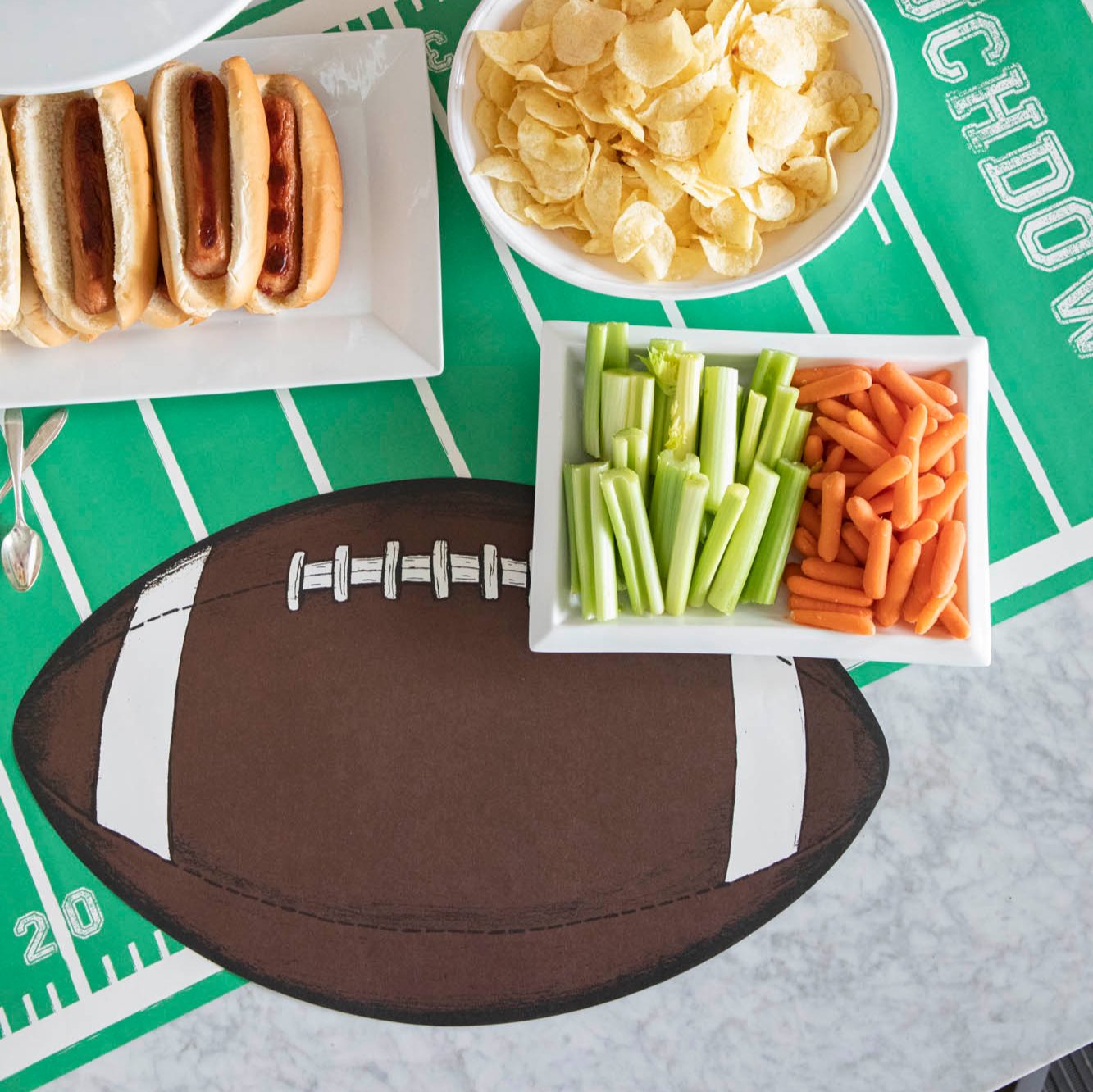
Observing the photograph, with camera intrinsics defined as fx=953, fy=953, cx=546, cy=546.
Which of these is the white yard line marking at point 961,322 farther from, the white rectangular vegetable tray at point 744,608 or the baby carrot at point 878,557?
the baby carrot at point 878,557

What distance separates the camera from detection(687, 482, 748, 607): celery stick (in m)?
1.43

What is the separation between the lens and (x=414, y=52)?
1520mm

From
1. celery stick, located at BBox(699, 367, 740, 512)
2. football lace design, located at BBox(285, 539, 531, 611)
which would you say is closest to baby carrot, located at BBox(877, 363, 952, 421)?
celery stick, located at BBox(699, 367, 740, 512)

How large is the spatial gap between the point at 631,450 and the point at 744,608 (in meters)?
0.31

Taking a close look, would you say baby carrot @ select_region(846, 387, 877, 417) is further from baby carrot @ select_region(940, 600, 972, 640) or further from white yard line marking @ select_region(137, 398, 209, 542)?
white yard line marking @ select_region(137, 398, 209, 542)

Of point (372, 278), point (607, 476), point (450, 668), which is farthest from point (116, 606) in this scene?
point (607, 476)

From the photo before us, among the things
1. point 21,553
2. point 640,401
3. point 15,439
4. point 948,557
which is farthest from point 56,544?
point 948,557

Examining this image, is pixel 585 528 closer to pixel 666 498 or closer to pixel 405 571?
pixel 666 498

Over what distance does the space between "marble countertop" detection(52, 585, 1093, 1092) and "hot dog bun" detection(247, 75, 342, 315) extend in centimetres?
113

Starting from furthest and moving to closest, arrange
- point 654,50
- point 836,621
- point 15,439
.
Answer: point 15,439, point 836,621, point 654,50

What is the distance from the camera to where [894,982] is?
162 cm

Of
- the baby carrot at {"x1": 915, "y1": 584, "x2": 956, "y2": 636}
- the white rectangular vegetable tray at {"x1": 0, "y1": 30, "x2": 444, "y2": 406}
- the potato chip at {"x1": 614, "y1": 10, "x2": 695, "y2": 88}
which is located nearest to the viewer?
the potato chip at {"x1": 614, "y1": 10, "x2": 695, "y2": 88}

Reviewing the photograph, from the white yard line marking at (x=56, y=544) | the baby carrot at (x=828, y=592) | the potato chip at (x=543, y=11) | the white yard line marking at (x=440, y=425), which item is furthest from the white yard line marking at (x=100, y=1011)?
the potato chip at (x=543, y=11)

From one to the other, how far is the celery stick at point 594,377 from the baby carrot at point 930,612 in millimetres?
546
